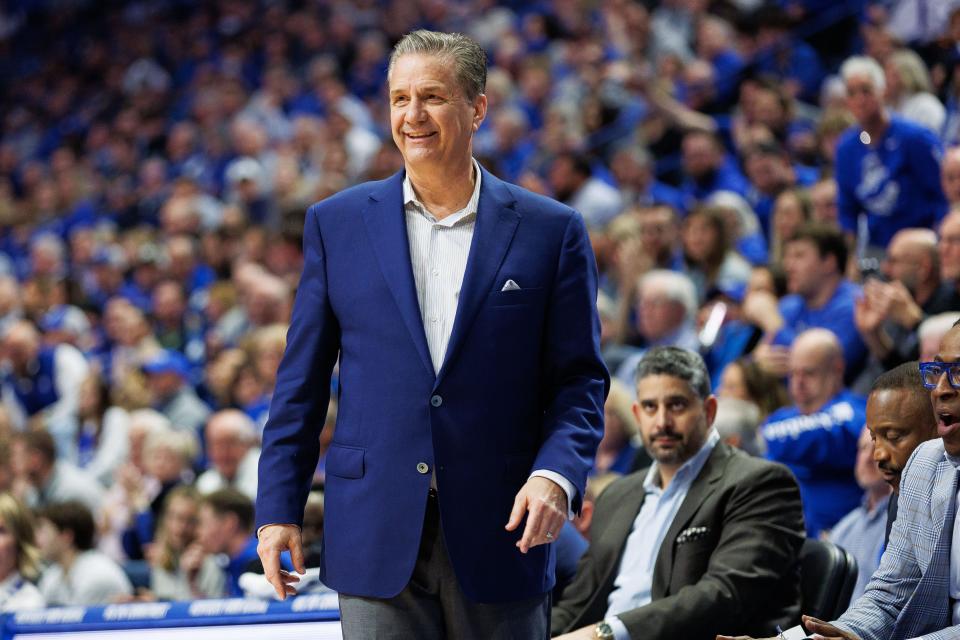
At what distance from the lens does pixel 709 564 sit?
3613 millimetres

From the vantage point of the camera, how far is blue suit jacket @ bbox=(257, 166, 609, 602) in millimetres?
2312

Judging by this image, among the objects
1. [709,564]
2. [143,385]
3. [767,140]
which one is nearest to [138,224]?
[143,385]

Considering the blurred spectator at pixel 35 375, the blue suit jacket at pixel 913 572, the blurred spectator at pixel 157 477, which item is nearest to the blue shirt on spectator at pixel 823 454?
the blue suit jacket at pixel 913 572

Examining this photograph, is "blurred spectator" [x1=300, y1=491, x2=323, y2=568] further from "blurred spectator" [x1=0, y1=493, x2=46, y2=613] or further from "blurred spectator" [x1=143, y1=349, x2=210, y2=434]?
"blurred spectator" [x1=143, y1=349, x2=210, y2=434]

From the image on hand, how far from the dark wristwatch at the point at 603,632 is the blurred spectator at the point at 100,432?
439cm

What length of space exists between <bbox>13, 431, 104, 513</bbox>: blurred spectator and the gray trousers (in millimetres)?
4633

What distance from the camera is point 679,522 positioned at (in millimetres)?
3699

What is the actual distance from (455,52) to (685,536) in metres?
1.77

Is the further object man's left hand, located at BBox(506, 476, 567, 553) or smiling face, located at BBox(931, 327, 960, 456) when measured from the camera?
smiling face, located at BBox(931, 327, 960, 456)

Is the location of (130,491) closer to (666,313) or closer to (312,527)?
(312,527)

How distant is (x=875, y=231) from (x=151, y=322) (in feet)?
16.5

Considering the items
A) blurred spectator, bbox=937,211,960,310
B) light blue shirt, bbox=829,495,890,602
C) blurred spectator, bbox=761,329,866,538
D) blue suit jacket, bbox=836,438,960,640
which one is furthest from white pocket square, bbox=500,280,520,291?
blurred spectator, bbox=937,211,960,310

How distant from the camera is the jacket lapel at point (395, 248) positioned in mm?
2348

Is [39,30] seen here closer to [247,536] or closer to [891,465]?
[247,536]
